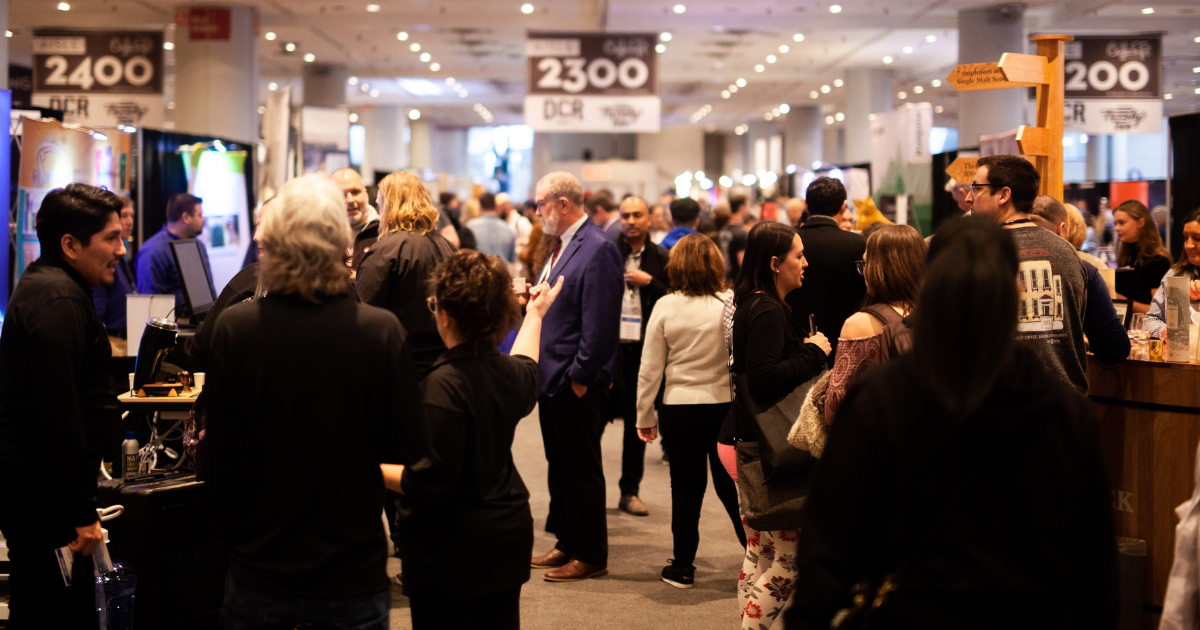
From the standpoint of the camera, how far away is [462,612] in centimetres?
216

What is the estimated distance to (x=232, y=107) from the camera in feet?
41.1

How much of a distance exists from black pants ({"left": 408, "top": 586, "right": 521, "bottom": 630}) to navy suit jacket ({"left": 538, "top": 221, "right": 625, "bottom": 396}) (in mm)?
1934

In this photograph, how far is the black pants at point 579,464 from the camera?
4207 mm

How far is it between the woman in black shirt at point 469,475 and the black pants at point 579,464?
76.1 inches

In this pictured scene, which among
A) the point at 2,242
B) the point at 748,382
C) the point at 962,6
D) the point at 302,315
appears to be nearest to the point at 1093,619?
the point at 302,315

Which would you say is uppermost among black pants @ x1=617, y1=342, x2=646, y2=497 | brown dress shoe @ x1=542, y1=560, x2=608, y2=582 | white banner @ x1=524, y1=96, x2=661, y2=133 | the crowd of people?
white banner @ x1=524, y1=96, x2=661, y2=133

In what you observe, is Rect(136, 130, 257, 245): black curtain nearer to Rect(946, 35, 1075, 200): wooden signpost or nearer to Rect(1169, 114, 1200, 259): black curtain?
Rect(946, 35, 1075, 200): wooden signpost

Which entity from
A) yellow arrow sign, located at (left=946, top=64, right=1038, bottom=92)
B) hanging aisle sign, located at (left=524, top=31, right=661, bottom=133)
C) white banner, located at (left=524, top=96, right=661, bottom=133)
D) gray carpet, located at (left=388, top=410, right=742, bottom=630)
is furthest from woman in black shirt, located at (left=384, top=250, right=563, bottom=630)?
hanging aisle sign, located at (left=524, top=31, right=661, bottom=133)

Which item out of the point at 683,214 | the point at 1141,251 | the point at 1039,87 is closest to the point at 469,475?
the point at 1039,87

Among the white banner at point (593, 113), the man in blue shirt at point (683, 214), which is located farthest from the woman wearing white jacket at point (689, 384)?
the white banner at point (593, 113)

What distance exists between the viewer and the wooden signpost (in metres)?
3.92

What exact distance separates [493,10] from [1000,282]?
40.6 ft

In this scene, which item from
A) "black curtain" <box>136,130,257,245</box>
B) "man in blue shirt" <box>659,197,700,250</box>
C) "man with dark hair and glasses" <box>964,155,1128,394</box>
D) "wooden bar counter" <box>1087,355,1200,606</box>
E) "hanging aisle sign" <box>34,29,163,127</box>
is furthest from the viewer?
"hanging aisle sign" <box>34,29,163,127</box>

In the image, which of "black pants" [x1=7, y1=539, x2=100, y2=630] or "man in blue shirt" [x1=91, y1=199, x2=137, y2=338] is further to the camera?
"man in blue shirt" [x1=91, y1=199, x2=137, y2=338]
